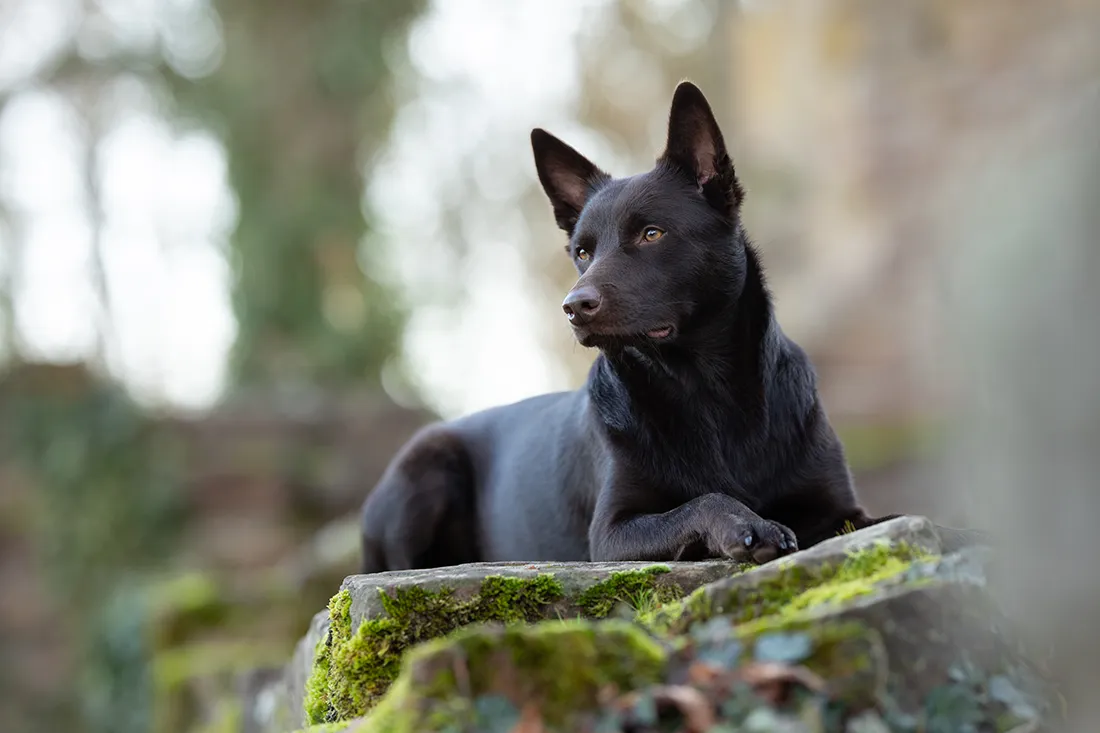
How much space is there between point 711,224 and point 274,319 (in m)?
10.4

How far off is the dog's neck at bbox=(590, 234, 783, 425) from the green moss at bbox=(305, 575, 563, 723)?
115 centimetres

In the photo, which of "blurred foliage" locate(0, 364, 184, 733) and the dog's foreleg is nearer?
the dog's foreleg

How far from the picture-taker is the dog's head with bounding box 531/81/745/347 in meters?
3.85

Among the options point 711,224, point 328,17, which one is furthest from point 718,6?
point 711,224

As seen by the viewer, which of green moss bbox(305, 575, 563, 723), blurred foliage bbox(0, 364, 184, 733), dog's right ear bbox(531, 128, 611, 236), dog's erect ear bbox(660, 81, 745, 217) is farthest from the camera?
blurred foliage bbox(0, 364, 184, 733)

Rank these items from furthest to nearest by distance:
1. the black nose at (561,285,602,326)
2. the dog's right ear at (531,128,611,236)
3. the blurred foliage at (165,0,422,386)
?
1. the blurred foliage at (165,0,422,386)
2. the dog's right ear at (531,128,611,236)
3. the black nose at (561,285,602,326)

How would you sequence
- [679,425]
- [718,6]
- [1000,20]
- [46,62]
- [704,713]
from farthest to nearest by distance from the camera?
[718,6] < [1000,20] < [46,62] < [679,425] < [704,713]

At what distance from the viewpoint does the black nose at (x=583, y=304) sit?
376 centimetres

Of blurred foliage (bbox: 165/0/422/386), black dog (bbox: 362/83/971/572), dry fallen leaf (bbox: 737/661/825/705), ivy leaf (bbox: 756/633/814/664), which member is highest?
blurred foliage (bbox: 165/0/422/386)

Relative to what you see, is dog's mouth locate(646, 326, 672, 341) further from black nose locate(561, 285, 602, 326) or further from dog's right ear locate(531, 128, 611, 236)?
dog's right ear locate(531, 128, 611, 236)

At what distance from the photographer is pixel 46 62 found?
1598 centimetres

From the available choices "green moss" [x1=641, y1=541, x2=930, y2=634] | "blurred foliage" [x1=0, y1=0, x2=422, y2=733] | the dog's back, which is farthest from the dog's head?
"blurred foliage" [x1=0, y1=0, x2=422, y2=733]

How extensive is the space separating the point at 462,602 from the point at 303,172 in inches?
461

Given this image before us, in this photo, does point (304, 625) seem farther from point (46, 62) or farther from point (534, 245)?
point (534, 245)
